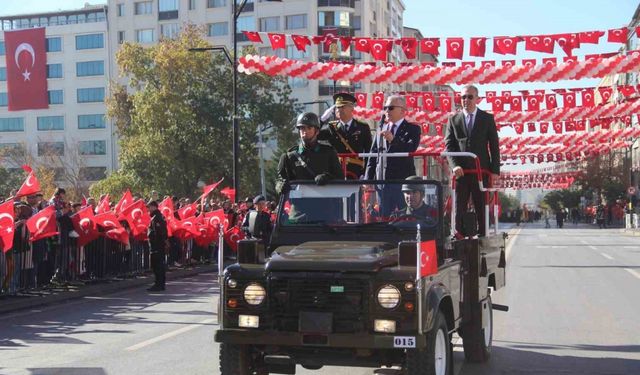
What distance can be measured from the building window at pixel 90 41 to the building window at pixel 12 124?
38.2 feet

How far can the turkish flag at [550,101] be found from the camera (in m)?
28.2

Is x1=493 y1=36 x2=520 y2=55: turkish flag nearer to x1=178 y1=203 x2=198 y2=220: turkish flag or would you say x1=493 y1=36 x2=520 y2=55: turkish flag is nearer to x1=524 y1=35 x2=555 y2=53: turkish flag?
x1=524 y1=35 x2=555 y2=53: turkish flag

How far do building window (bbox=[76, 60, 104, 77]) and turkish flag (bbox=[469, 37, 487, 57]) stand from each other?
71087mm

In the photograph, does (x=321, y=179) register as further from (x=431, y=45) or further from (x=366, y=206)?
(x=431, y=45)

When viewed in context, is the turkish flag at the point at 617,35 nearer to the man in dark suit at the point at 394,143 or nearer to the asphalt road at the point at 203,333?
the asphalt road at the point at 203,333

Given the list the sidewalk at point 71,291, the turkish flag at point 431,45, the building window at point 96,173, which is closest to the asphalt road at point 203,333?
the sidewalk at point 71,291

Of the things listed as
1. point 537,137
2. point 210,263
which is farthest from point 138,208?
point 537,137

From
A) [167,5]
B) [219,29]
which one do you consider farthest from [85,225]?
[167,5]

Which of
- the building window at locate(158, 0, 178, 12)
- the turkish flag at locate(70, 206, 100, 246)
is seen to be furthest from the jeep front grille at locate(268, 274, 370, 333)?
the building window at locate(158, 0, 178, 12)

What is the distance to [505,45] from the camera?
68.3 feet

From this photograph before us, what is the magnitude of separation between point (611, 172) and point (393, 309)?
83741 millimetres

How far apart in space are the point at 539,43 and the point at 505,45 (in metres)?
0.95

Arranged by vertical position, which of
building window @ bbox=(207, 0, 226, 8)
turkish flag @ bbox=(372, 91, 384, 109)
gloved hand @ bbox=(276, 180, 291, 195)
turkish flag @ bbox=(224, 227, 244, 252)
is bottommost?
turkish flag @ bbox=(224, 227, 244, 252)

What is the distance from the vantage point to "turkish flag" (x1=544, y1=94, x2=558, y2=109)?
28.2m
